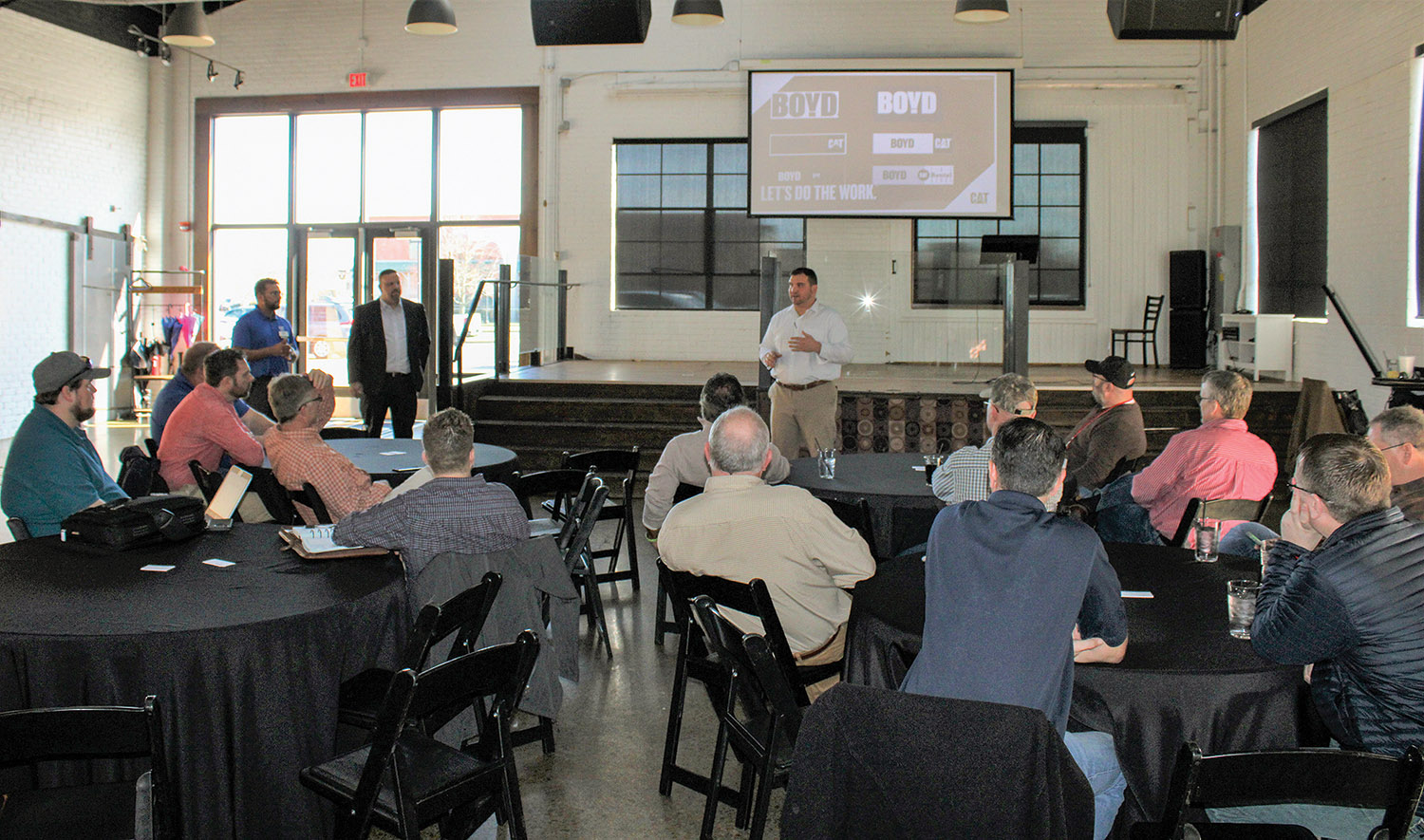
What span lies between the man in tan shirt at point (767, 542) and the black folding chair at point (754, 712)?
10.4 inches

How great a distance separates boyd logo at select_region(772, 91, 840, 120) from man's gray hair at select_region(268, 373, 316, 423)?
8.82 m

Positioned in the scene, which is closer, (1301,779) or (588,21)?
(1301,779)

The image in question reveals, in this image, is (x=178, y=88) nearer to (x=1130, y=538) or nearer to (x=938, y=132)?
(x=938, y=132)

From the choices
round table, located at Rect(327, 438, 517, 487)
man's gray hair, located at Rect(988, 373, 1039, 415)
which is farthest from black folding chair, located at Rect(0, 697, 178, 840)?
man's gray hair, located at Rect(988, 373, 1039, 415)

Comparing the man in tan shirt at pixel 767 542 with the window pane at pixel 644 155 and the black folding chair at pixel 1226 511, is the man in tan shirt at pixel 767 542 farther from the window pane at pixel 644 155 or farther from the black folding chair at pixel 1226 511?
the window pane at pixel 644 155

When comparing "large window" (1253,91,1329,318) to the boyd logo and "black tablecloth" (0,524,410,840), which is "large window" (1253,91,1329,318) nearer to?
the boyd logo

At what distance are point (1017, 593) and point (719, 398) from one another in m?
2.62

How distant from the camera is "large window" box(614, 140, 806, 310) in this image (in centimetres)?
1259

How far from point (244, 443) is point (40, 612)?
2.16m

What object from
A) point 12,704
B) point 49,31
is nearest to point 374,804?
point 12,704

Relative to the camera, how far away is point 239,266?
43.6ft

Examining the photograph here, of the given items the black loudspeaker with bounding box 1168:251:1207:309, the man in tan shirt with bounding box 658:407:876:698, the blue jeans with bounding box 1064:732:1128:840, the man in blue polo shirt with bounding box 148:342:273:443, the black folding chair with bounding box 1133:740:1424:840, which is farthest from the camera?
the black loudspeaker with bounding box 1168:251:1207:309

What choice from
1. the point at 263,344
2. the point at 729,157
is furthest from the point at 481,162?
the point at 263,344

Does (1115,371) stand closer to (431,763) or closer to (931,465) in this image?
(931,465)
